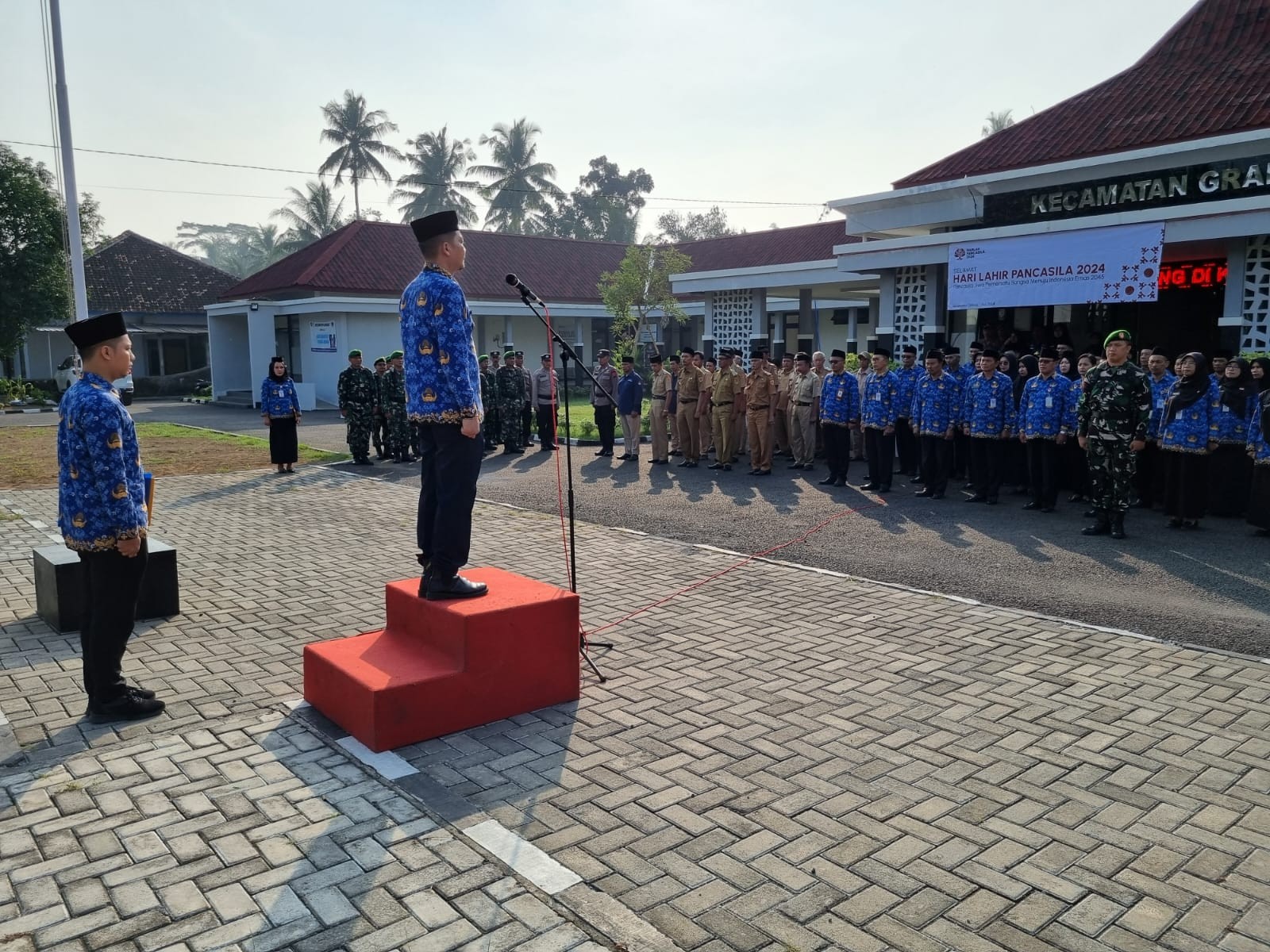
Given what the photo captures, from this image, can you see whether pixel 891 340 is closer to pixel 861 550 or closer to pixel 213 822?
pixel 861 550

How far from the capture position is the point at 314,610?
21.4ft

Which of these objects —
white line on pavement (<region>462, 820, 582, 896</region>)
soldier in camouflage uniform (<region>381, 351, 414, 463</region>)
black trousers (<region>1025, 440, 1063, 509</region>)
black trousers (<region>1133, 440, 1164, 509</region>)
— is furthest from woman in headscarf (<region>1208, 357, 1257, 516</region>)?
soldier in camouflage uniform (<region>381, 351, 414, 463</region>)

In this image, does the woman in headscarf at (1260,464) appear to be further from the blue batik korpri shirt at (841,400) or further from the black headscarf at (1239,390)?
the blue batik korpri shirt at (841,400)

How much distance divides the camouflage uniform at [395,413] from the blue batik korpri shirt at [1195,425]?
11.1m

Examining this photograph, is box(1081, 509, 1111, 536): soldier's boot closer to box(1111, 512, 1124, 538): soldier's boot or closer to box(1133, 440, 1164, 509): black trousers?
box(1111, 512, 1124, 538): soldier's boot

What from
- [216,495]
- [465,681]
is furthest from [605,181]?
[465,681]

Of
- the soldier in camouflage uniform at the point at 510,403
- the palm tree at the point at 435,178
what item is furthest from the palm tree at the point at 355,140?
the soldier in camouflage uniform at the point at 510,403

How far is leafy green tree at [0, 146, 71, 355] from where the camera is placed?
2938cm

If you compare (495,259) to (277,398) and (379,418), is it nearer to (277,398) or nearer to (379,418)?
(379,418)

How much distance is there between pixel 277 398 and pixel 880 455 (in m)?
Result: 8.86

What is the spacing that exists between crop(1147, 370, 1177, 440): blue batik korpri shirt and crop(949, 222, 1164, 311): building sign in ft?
8.19

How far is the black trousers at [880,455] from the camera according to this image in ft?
38.3

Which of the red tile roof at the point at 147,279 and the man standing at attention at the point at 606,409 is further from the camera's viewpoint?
the red tile roof at the point at 147,279

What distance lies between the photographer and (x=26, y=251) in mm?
29719
